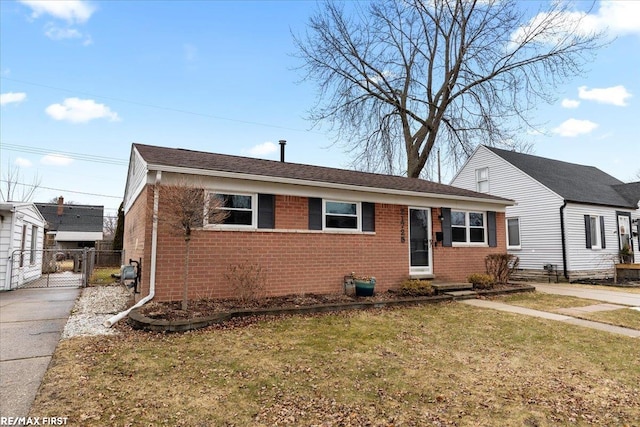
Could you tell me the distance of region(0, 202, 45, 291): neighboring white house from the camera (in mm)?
11273

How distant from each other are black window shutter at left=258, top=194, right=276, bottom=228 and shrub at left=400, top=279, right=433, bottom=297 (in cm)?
399

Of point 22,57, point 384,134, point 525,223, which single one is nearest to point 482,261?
point 525,223

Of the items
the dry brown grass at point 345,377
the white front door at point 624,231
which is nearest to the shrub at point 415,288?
the dry brown grass at point 345,377

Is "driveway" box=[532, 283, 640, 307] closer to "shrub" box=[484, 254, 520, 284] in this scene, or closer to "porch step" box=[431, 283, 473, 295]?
"shrub" box=[484, 254, 520, 284]

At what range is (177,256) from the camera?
7.50 m

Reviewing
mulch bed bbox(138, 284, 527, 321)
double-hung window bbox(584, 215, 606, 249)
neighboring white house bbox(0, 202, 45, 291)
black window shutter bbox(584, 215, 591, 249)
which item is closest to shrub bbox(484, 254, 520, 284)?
mulch bed bbox(138, 284, 527, 321)

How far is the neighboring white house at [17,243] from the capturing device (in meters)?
11.3

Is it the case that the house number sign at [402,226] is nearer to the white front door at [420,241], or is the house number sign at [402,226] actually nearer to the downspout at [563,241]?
the white front door at [420,241]

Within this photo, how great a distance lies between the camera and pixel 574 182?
61.0 feet

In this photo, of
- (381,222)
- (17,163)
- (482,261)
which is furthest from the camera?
(17,163)

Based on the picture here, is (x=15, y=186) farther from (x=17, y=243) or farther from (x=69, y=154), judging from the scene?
(x=17, y=243)

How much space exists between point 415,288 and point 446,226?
9.68 feet

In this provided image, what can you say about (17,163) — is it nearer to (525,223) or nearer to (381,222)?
(381,222)

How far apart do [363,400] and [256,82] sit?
656 inches
